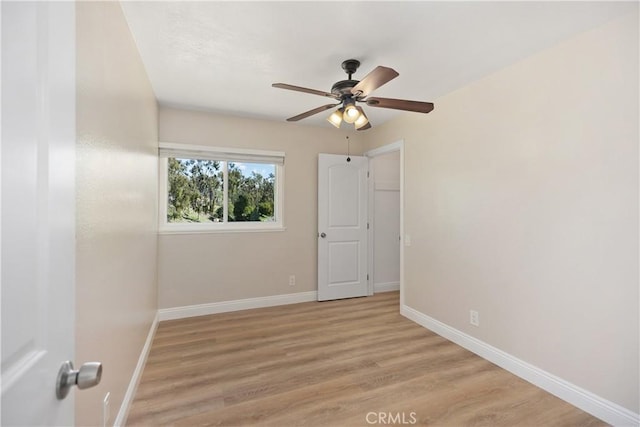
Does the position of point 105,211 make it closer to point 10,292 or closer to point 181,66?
point 10,292

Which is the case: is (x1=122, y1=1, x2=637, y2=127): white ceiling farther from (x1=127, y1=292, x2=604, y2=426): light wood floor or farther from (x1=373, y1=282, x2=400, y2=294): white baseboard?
(x1=373, y1=282, x2=400, y2=294): white baseboard

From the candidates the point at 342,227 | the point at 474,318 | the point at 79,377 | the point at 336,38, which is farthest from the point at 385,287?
the point at 79,377

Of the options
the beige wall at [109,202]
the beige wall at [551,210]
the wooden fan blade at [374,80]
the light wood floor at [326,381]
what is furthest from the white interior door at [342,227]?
the beige wall at [109,202]

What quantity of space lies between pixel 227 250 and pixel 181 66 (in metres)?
2.09

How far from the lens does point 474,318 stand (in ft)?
8.79

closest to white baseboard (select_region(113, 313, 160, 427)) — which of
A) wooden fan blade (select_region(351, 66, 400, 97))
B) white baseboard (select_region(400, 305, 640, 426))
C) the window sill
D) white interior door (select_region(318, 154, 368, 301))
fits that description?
the window sill

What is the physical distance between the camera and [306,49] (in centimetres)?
216

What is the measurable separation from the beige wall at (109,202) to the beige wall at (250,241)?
106cm

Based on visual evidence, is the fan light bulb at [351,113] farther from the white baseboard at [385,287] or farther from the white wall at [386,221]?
the white baseboard at [385,287]

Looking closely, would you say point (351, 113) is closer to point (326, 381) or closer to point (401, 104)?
point (401, 104)

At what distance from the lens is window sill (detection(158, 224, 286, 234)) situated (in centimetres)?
345

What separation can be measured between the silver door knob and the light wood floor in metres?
1.44

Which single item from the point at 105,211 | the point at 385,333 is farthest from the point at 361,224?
the point at 105,211

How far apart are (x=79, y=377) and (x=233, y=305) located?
3.22m
